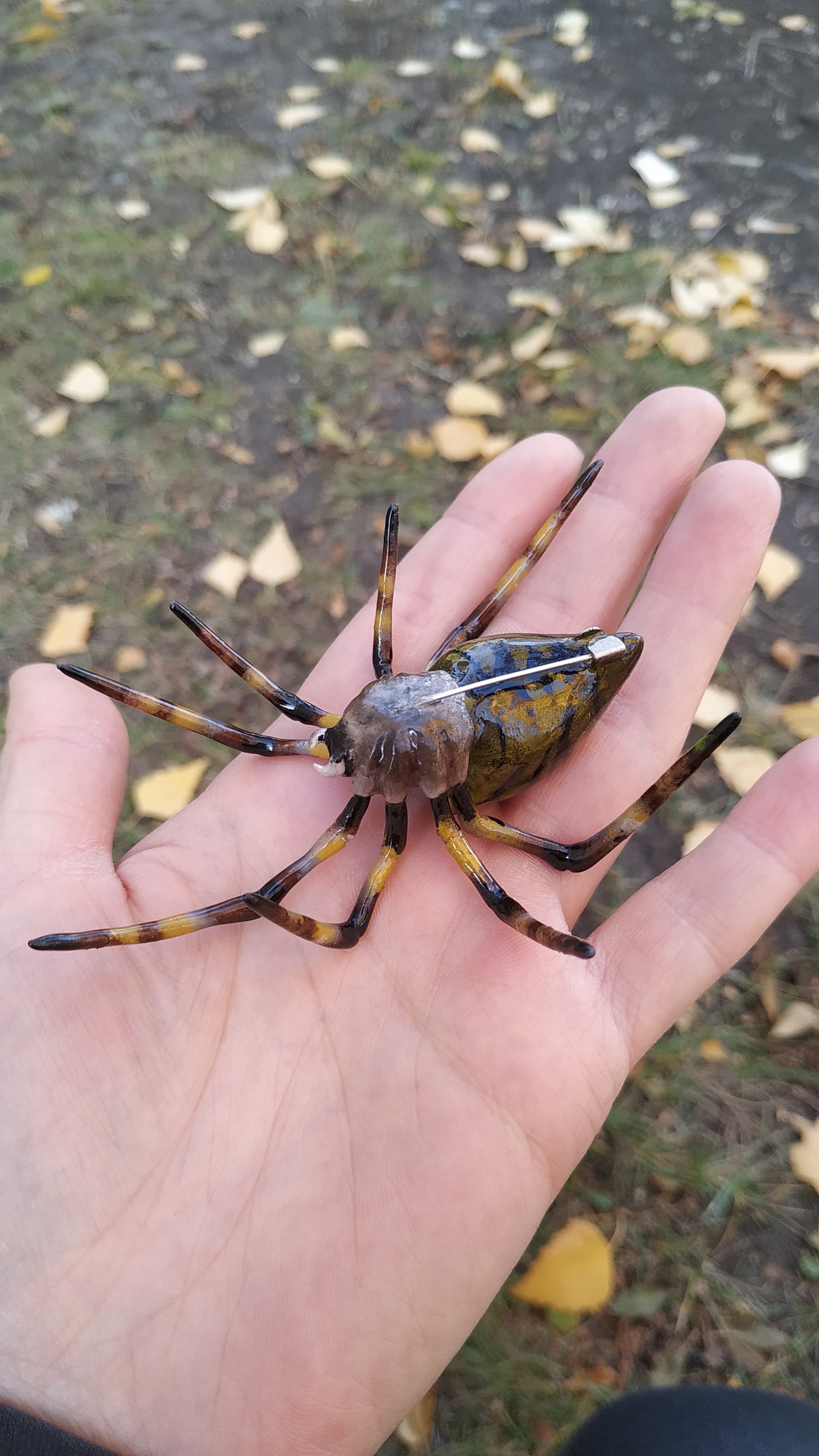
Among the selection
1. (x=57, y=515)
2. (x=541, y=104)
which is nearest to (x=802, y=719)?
(x=57, y=515)

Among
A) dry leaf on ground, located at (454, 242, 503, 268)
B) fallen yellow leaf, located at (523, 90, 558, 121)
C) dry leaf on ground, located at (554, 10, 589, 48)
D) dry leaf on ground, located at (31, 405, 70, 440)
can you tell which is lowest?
dry leaf on ground, located at (31, 405, 70, 440)

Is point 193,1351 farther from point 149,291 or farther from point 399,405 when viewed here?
point 149,291

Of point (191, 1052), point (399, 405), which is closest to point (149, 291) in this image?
point (399, 405)

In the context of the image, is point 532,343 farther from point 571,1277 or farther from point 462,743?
point 571,1277

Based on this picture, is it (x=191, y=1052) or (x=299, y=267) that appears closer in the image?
(x=191, y=1052)

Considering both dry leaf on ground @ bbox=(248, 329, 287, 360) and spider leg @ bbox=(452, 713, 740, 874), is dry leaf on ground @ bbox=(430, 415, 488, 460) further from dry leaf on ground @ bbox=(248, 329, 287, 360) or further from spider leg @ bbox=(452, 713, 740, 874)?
spider leg @ bbox=(452, 713, 740, 874)

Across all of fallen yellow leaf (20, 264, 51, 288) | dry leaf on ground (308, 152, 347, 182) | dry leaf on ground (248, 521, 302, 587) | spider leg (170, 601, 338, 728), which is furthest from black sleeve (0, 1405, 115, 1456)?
dry leaf on ground (308, 152, 347, 182)
